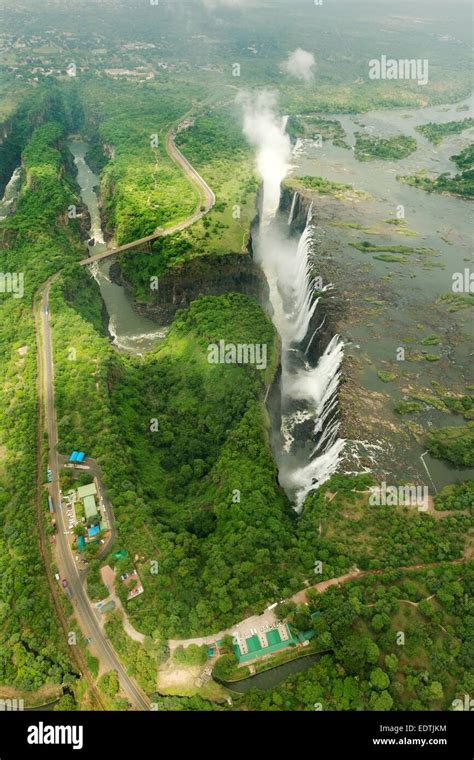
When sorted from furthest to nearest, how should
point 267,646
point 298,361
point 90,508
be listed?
point 298,361
point 90,508
point 267,646

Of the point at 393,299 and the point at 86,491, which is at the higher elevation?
the point at 393,299

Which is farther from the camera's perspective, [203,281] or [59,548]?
[203,281]

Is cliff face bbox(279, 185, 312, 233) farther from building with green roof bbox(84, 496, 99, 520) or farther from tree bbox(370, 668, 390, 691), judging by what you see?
tree bbox(370, 668, 390, 691)

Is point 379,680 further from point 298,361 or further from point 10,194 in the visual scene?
point 10,194

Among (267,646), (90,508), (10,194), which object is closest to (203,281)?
(90,508)

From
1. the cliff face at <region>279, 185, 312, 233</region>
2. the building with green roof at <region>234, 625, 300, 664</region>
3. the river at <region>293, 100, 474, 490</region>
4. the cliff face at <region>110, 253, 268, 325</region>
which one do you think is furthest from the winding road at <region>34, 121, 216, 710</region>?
the cliff face at <region>279, 185, 312, 233</region>

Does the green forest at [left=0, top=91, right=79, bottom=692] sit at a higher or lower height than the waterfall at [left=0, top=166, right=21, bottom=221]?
lower
